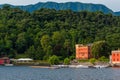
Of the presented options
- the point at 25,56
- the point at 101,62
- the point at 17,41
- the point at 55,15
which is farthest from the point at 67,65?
the point at 55,15

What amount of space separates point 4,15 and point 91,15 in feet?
108

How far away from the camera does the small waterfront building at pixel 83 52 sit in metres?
123

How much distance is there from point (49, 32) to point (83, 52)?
68.0 ft

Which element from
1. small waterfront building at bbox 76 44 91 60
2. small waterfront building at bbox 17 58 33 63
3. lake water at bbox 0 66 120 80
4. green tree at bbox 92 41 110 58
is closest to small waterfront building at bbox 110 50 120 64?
green tree at bbox 92 41 110 58

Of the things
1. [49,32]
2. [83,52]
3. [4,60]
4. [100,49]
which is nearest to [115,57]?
[100,49]

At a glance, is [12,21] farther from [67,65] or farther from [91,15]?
[67,65]

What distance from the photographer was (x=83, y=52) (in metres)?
124

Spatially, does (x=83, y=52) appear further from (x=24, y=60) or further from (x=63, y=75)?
(x=63, y=75)

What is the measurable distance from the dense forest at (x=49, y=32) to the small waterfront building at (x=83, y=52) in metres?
2.26

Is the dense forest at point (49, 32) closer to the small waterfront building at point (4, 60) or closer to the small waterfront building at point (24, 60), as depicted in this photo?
the small waterfront building at point (4, 60)

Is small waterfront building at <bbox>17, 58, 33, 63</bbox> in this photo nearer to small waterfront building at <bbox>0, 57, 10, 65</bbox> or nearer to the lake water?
small waterfront building at <bbox>0, 57, 10, 65</bbox>

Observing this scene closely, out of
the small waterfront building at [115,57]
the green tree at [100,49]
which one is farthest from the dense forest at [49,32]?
the small waterfront building at [115,57]

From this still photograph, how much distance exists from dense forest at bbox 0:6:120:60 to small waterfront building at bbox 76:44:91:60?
7.41 ft

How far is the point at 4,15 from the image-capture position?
162250mm
